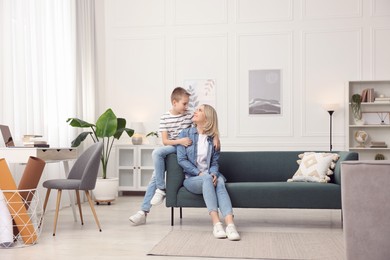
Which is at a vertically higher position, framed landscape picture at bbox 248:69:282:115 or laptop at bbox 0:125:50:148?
framed landscape picture at bbox 248:69:282:115

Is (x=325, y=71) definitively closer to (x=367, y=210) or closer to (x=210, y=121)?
(x=210, y=121)

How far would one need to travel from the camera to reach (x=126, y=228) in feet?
14.4

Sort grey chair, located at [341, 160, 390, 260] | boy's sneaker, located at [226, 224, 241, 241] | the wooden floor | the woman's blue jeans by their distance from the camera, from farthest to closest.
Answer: the woman's blue jeans, boy's sneaker, located at [226, 224, 241, 241], the wooden floor, grey chair, located at [341, 160, 390, 260]

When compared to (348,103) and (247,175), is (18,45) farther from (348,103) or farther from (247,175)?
(348,103)

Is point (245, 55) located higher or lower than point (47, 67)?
higher

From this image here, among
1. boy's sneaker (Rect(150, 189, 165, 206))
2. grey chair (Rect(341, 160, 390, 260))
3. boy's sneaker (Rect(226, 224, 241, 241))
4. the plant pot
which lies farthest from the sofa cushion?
the plant pot

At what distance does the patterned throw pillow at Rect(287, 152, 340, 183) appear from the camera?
4.50 m

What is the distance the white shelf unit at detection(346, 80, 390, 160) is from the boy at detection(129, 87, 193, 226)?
2982mm

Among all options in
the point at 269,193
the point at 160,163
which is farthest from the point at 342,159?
the point at 160,163

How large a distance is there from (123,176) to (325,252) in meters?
4.24

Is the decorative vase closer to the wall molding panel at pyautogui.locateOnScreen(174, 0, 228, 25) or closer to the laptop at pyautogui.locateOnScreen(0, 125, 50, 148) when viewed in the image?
the wall molding panel at pyautogui.locateOnScreen(174, 0, 228, 25)

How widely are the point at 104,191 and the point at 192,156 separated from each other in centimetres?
225

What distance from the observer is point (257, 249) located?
137 inches

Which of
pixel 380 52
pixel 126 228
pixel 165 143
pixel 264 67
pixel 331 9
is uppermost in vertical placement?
pixel 331 9
